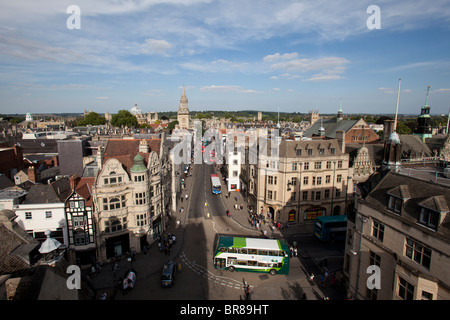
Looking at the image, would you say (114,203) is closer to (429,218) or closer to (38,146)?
(429,218)

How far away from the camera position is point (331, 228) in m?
36.8

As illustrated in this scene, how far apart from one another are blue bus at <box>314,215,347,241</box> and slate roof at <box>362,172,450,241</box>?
14928 millimetres

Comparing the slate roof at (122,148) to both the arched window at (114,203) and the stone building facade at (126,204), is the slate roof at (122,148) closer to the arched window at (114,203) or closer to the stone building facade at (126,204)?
the stone building facade at (126,204)

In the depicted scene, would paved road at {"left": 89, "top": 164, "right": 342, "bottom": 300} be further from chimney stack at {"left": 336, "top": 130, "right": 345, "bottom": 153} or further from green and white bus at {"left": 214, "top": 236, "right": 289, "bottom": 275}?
chimney stack at {"left": 336, "top": 130, "right": 345, "bottom": 153}

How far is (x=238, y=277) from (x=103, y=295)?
1395 centimetres

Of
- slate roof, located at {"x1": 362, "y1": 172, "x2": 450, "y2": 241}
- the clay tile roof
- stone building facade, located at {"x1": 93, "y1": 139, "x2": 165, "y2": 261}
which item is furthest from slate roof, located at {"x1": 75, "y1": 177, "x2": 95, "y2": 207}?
the clay tile roof

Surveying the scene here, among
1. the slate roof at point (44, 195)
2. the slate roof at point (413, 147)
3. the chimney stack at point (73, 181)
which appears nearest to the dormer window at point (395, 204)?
the chimney stack at point (73, 181)

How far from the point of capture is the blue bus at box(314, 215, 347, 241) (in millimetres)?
36688

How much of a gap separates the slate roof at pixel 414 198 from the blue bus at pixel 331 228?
14.9 meters

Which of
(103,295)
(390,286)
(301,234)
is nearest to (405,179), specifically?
(390,286)

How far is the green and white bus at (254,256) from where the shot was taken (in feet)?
95.7

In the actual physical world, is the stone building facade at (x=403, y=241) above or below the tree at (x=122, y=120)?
below

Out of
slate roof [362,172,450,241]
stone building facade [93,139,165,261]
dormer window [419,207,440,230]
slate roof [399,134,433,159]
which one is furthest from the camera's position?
slate roof [399,134,433,159]
